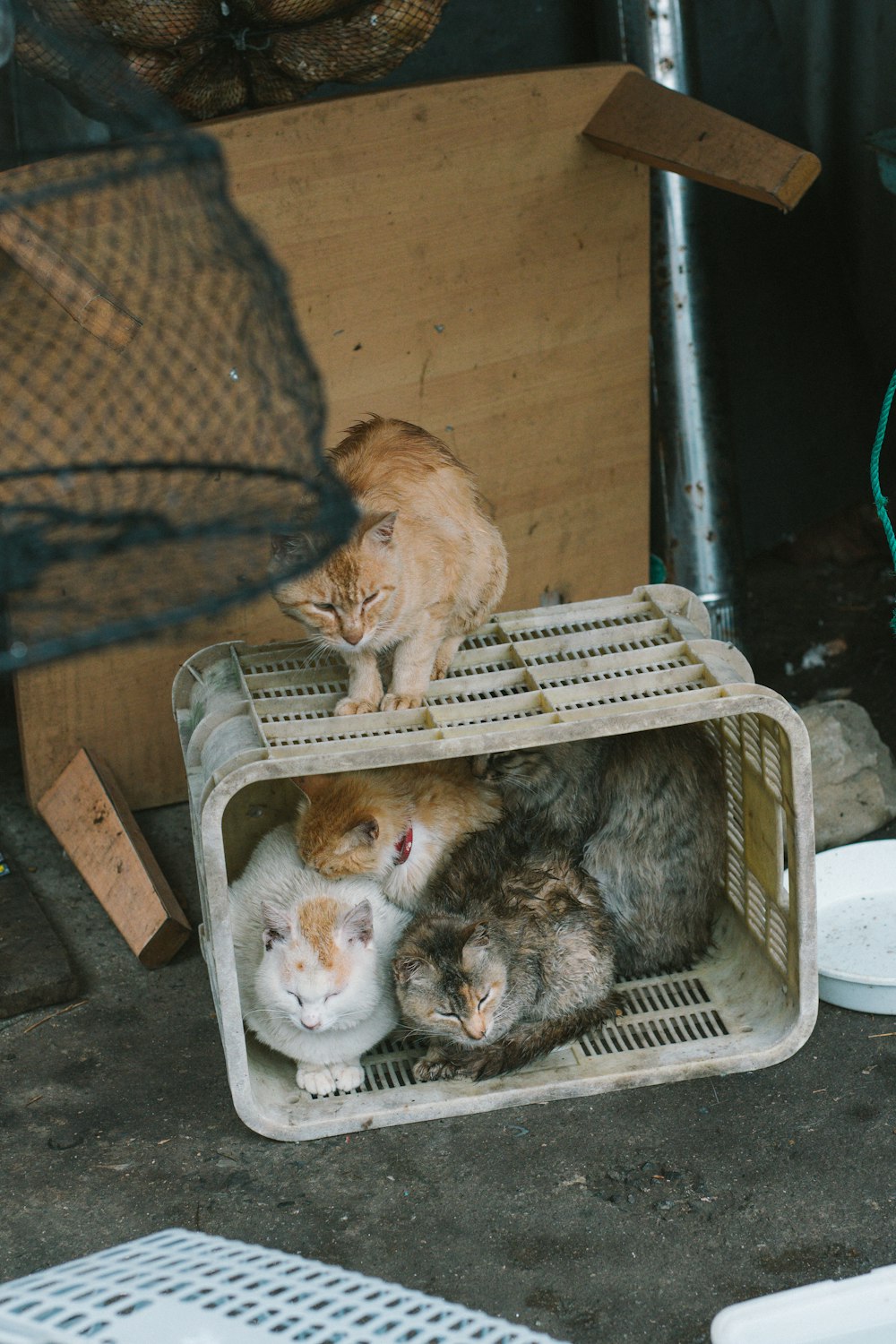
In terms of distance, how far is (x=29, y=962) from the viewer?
120 inches

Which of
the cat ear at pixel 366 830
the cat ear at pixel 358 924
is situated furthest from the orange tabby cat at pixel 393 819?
the cat ear at pixel 358 924

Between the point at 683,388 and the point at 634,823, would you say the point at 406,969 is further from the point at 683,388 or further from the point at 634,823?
the point at 683,388

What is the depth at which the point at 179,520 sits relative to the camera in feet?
5.65

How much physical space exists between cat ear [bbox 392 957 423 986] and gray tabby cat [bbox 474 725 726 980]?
0.41m

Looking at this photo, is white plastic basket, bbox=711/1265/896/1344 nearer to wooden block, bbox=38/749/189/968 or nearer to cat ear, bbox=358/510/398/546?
cat ear, bbox=358/510/398/546

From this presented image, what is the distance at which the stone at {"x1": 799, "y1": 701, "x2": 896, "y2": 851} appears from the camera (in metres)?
3.41

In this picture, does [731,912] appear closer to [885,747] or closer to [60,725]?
[885,747]

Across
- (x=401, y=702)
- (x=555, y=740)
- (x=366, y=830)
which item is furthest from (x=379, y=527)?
(x=366, y=830)

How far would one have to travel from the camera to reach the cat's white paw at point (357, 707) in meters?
2.57

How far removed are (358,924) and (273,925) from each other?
0.15 meters

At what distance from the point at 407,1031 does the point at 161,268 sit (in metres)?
1.62

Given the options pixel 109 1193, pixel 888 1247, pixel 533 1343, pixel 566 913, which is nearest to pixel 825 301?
pixel 566 913

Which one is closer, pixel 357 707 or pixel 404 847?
pixel 357 707

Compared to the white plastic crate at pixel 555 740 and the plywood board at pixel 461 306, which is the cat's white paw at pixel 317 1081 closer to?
the white plastic crate at pixel 555 740
